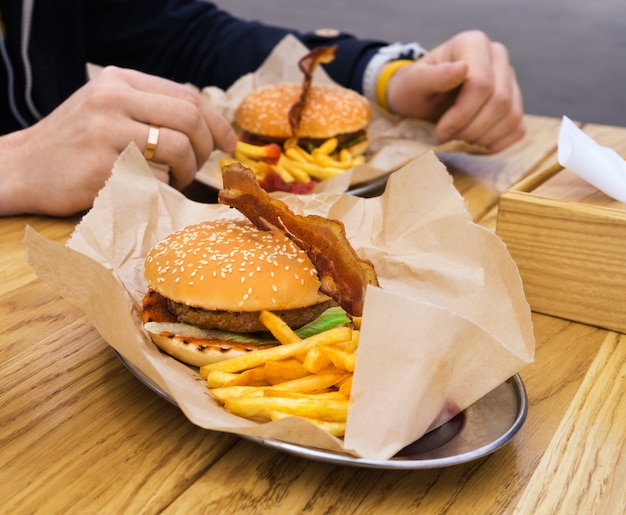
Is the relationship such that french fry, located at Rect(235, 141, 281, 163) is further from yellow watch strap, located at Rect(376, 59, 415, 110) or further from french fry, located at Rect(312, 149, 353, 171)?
yellow watch strap, located at Rect(376, 59, 415, 110)

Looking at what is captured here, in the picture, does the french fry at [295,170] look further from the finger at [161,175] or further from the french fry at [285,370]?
the french fry at [285,370]

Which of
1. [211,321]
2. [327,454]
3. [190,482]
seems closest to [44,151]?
[211,321]

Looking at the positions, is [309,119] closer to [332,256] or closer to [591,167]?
[591,167]

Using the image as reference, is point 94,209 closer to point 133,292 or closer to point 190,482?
point 133,292

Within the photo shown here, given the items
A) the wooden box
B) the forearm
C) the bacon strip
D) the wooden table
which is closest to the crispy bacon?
the wooden table

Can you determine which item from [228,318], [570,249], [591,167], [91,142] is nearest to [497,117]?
[591,167]
